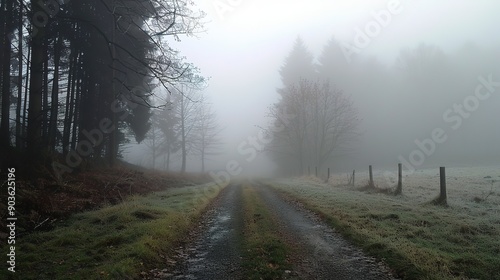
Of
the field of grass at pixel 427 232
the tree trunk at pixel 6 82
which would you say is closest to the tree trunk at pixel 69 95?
the tree trunk at pixel 6 82

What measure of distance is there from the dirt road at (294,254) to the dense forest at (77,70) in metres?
4.30

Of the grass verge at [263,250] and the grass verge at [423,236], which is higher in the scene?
the grass verge at [423,236]

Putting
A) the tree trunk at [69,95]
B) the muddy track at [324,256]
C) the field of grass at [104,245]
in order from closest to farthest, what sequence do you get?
the field of grass at [104,245], the muddy track at [324,256], the tree trunk at [69,95]

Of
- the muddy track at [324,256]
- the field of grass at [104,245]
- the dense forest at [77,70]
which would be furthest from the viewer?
the dense forest at [77,70]

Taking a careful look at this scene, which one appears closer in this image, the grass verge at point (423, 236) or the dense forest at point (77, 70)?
the grass verge at point (423, 236)

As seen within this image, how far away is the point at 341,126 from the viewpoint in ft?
146

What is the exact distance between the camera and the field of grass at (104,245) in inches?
228

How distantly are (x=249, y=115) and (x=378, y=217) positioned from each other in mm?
117560

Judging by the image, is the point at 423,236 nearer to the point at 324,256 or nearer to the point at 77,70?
the point at 324,256

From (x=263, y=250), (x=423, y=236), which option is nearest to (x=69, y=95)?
(x=263, y=250)

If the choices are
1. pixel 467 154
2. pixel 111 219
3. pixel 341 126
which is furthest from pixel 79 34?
pixel 467 154

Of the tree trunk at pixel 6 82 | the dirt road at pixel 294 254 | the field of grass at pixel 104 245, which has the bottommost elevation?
the dirt road at pixel 294 254

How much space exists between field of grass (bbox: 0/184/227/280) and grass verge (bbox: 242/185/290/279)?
184 centimetres

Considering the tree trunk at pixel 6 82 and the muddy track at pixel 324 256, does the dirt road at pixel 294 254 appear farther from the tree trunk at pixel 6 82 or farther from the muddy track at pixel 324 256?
the tree trunk at pixel 6 82
